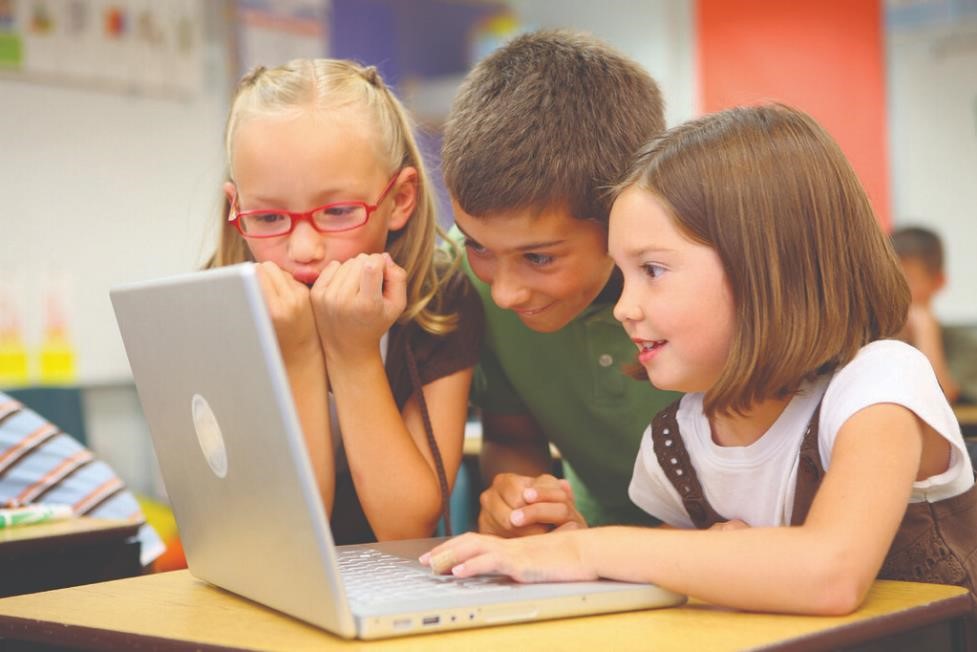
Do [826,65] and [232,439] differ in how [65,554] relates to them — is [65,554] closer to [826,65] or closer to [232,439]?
[232,439]

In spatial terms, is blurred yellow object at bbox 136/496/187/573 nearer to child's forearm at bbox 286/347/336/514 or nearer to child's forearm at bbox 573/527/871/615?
child's forearm at bbox 286/347/336/514

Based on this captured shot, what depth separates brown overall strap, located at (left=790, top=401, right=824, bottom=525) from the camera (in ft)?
3.61

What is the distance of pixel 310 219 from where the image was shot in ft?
4.66

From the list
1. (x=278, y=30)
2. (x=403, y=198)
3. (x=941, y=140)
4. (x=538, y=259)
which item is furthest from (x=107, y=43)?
(x=941, y=140)

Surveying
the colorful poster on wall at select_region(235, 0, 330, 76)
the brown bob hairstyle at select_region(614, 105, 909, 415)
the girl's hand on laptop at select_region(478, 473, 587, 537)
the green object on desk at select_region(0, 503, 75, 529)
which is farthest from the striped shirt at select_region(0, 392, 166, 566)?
the colorful poster on wall at select_region(235, 0, 330, 76)

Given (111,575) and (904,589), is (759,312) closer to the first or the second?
(904,589)

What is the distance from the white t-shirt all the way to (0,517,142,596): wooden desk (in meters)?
0.68

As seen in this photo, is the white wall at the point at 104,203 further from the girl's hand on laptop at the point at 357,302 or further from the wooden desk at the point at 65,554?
the girl's hand on laptop at the point at 357,302

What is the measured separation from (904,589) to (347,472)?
0.79 meters

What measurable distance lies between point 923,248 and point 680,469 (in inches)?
143

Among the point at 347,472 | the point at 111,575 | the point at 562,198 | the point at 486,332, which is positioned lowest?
the point at 111,575

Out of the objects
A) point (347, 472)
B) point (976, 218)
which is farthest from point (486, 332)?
point (976, 218)

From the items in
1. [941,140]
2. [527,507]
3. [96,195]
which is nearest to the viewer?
[527,507]

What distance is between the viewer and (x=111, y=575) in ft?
5.00
